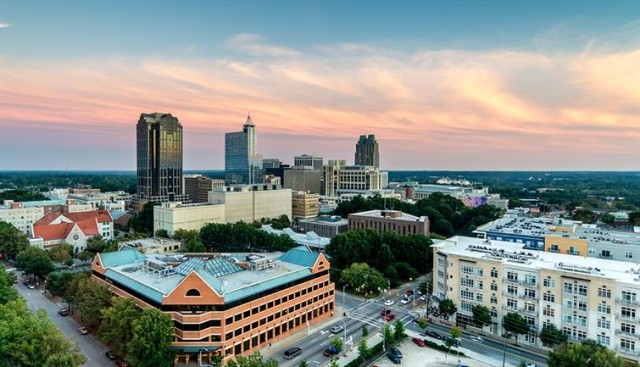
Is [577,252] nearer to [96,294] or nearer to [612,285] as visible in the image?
[612,285]

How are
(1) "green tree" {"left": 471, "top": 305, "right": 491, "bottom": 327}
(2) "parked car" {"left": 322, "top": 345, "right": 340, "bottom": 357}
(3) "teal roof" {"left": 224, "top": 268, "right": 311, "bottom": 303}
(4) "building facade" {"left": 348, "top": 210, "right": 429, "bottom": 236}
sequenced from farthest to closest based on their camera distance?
(4) "building facade" {"left": 348, "top": 210, "right": 429, "bottom": 236} → (1) "green tree" {"left": 471, "top": 305, "right": 491, "bottom": 327} → (2) "parked car" {"left": 322, "top": 345, "right": 340, "bottom": 357} → (3) "teal roof" {"left": 224, "top": 268, "right": 311, "bottom": 303}

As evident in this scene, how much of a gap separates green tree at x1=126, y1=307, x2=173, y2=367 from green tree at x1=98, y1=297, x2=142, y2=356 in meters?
1.70

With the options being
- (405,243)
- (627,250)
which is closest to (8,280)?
(405,243)

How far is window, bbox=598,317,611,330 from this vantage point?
5009 cm

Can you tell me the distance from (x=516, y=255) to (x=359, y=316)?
24986 mm

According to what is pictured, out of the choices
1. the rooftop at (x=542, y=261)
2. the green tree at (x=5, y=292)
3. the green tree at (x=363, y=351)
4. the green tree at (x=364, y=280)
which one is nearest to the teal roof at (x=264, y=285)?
the green tree at (x=363, y=351)

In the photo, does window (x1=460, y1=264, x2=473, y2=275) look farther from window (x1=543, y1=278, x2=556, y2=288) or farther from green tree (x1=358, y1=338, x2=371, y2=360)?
green tree (x1=358, y1=338, x2=371, y2=360)

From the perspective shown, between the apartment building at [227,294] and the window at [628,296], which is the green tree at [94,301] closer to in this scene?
the apartment building at [227,294]

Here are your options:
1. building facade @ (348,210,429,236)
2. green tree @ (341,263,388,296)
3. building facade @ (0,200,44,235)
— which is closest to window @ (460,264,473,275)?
green tree @ (341,263,388,296)

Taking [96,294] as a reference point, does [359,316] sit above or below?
below

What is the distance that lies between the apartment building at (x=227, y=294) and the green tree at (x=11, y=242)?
50204mm

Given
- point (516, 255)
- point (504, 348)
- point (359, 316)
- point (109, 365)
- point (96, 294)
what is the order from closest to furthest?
point (109, 365) < point (504, 348) < point (96, 294) < point (516, 255) < point (359, 316)

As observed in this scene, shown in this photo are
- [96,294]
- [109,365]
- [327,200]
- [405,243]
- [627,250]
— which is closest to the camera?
[109,365]

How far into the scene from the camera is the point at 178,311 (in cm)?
4928
